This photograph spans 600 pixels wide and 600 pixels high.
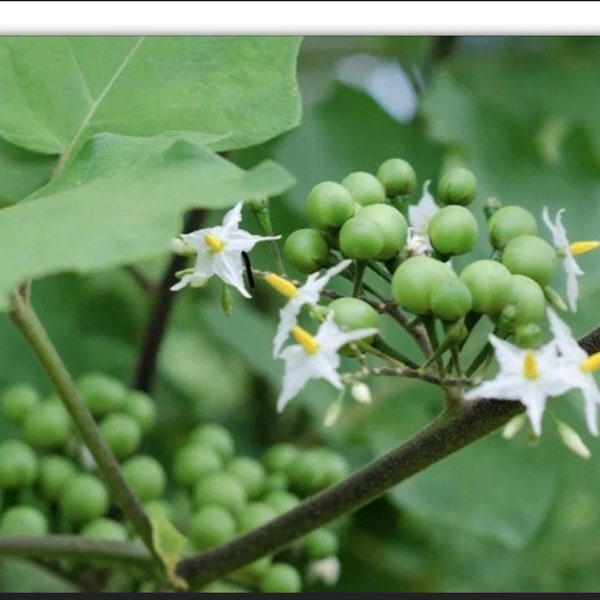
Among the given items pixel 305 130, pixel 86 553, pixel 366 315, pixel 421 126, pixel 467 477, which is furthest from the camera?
pixel 421 126

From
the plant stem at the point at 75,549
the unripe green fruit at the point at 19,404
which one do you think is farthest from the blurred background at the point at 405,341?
the plant stem at the point at 75,549

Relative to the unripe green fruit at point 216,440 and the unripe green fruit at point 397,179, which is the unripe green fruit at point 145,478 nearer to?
the unripe green fruit at point 216,440

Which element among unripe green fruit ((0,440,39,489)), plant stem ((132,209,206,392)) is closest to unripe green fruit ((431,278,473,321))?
unripe green fruit ((0,440,39,489))

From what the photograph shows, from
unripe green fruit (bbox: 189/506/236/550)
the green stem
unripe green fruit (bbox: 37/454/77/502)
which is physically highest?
the green stem

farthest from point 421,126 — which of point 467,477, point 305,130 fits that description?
point 467,477

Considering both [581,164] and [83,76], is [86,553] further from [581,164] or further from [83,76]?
[581,164]

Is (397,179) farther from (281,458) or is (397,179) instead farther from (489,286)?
(281,458)

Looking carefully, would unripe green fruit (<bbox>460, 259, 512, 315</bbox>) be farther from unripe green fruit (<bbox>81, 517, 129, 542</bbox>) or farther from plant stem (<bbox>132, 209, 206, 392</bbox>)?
plant stem (<bbox>132, 209, 206, 392</bbox>)
